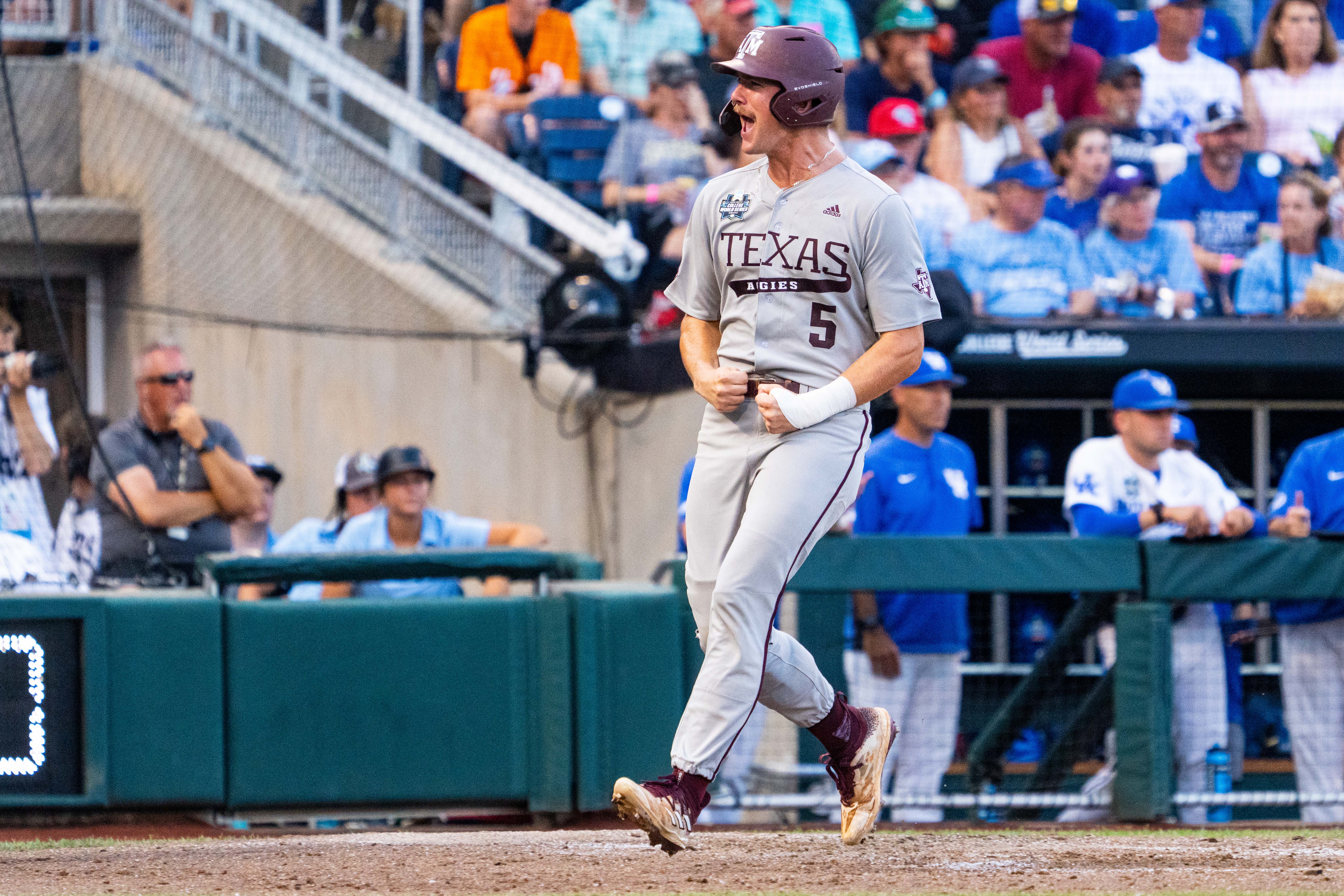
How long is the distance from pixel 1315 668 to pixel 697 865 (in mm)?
3310

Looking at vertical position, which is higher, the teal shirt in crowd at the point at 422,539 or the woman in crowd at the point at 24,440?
the woman in crowd at the point at 24,440

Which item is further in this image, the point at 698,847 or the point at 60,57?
the point at 60,57

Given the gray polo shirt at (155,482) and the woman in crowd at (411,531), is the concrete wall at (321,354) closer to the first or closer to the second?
the woman in crowd at (411,531)

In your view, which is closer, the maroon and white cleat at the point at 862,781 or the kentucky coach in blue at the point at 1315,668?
the maroon and white cleat at the point at 862,781

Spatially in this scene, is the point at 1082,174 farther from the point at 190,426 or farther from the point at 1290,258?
the point at 190,426

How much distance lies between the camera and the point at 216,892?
168 inches

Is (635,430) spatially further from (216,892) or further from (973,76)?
(216,892)

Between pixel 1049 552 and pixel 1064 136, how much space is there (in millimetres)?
3337

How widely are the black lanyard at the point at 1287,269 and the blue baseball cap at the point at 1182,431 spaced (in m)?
1.55

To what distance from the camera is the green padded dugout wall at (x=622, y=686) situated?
6621 mm

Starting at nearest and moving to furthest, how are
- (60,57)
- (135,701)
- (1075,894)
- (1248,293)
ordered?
(1075,894)
(135,701)
(1248,293)
(60,57)

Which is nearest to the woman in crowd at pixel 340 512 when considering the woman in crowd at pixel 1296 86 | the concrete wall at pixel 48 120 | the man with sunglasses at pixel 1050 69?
the man with sunglasses at pixel 1050 69

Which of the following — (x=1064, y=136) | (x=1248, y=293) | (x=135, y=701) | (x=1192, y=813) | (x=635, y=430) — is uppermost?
(x=1064, y=136)

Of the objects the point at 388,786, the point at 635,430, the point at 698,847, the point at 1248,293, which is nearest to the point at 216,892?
the point at 698,847
